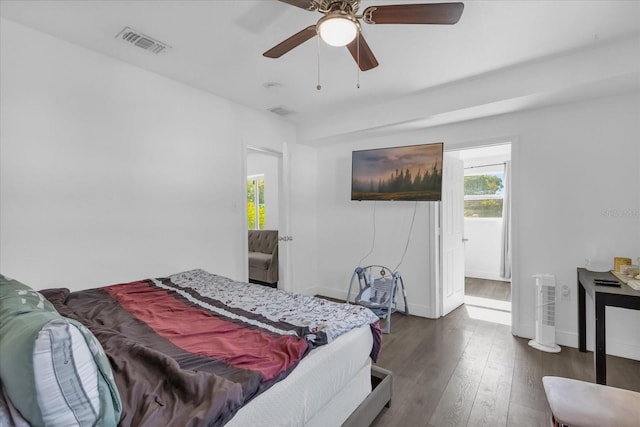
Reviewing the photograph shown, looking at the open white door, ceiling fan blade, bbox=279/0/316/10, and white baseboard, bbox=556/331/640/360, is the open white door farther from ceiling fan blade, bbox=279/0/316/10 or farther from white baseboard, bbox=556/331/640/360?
ceiling fan blade, bbox=279/0/316/10

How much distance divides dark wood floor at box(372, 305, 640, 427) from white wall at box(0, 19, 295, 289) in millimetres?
2191

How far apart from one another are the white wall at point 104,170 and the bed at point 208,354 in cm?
38

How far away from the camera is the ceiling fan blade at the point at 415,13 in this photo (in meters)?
1.48

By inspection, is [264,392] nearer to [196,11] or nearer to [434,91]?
[196,11]

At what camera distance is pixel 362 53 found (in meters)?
1.94

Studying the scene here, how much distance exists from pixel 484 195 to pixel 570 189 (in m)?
3.22

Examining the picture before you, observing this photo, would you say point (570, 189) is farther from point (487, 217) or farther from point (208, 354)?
point (208, 354)

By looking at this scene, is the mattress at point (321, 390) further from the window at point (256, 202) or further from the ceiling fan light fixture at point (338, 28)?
the window at point (256, 202)

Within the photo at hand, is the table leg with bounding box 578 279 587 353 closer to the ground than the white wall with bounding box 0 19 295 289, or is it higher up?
closer to the ground

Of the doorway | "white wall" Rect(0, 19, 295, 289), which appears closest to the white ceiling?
"white wall" Rect(0, 19, 295, 289)

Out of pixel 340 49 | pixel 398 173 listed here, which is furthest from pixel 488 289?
pixel 340 49

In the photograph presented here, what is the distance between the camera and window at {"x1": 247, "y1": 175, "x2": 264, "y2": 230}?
7184 mm

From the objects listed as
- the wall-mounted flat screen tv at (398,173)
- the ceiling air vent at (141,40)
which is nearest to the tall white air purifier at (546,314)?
the wall-mounted flat screen tv at (398,173)

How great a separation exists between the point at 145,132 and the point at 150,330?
194cm
